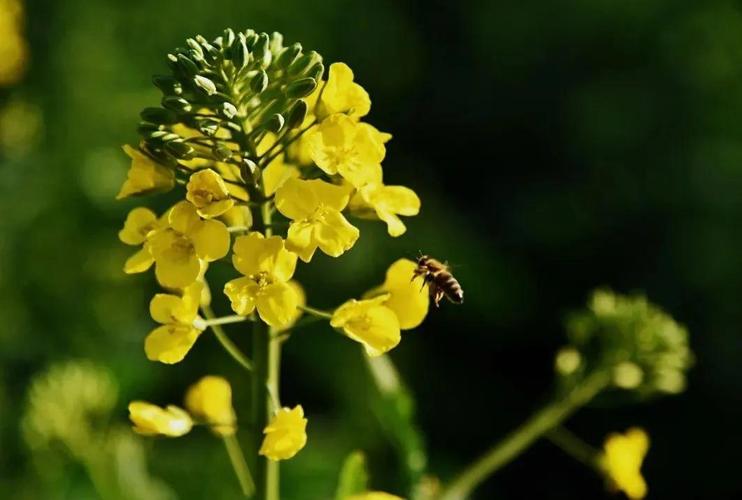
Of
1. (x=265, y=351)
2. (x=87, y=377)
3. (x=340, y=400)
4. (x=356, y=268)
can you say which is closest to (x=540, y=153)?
(x=356, y=268)

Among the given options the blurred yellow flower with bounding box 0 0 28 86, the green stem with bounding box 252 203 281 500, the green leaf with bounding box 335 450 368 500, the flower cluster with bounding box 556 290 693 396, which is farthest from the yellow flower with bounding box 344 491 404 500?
the blurred yellow flower with bounding box 0 0 28 86

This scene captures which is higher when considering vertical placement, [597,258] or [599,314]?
[597,258]

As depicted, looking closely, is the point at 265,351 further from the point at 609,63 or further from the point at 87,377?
the point at 609,63

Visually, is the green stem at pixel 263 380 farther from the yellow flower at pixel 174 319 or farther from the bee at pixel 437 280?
the bee at pixel 437 280

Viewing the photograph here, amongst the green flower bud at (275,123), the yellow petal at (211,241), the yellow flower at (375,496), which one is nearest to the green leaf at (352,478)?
the yellow flower at (375,496)

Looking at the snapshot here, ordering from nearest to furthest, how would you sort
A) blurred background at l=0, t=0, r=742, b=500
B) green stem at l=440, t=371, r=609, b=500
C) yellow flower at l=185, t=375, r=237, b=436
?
yellow flower at l=185, t=375, r=237, b=436
green stem at l=440, t=371, r=609, b=500
blurred background at l=0, t=0, r=742, b=500

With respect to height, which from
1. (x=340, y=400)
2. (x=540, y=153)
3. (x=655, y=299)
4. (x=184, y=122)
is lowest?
(x=340, y=400)

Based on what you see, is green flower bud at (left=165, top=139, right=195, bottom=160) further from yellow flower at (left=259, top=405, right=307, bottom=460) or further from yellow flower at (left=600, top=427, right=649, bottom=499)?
yellow flower at (left=600, top=427, right=649, bottom=499)
